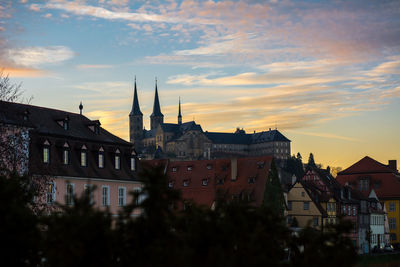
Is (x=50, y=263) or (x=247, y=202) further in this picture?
(x=247, y=202)

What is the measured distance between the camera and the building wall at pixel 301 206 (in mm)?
81625

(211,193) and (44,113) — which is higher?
(44,113)

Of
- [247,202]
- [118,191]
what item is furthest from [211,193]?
[247,202]

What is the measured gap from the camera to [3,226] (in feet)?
64.7

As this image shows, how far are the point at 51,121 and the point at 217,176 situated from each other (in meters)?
29.6

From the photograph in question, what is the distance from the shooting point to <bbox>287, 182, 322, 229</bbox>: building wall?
81.6m

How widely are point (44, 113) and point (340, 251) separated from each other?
34.6 metres

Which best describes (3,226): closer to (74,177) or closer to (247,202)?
(247,202)

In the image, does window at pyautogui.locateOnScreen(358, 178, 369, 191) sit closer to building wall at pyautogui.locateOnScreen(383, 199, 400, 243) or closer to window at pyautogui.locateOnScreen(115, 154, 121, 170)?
building wall at pyautogui.locateOnScreen(383, 199, 400, 243)

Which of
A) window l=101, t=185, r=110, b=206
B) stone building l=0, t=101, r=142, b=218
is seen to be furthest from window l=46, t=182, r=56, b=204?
window l=101, t=185, r=110, b=206

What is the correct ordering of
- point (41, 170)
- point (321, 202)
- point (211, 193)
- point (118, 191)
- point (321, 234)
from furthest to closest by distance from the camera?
point (321, 202)
point (211, 193)
point (118, 191)
point (41, 170)
point (321, 234)

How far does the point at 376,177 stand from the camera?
104000mm

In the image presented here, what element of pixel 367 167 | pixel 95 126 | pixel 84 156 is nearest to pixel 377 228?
pixel 367 167

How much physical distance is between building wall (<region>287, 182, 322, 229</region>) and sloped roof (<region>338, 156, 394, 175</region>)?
80.5ft
